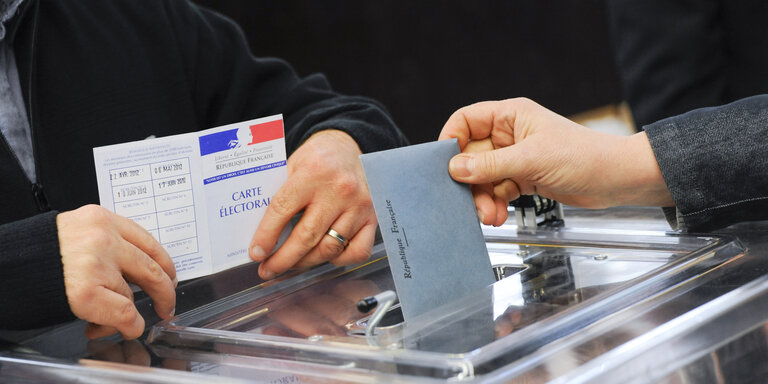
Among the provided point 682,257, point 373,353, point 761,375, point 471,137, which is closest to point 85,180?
point 471,137

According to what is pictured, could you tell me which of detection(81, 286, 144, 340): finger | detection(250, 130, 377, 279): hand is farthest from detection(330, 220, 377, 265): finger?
detection(81, 286, 144, 340): finger

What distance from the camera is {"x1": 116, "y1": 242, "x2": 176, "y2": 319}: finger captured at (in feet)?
3.24

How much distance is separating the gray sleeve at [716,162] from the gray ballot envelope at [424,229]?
11.7 inches

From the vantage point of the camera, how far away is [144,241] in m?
1.02

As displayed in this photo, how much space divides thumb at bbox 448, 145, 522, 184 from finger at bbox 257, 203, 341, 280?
0.92 feet

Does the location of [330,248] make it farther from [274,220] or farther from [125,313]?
[125,313]

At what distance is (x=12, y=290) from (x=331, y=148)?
0.56 meters

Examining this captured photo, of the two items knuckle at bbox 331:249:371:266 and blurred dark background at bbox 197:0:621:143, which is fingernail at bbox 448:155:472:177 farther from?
blurred dark background at bbox 197:0:621:143

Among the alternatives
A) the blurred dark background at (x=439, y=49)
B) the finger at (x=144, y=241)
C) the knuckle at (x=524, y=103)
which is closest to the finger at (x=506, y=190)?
the knuckle at (x=524, y=103)

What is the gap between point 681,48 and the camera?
1.83 m

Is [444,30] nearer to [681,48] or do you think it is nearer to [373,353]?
[681,48]

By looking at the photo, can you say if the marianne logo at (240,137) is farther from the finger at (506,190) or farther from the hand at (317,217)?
the finger at (506,190)

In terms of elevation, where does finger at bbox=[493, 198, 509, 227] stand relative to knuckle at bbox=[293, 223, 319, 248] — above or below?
below

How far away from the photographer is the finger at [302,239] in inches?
47.1
